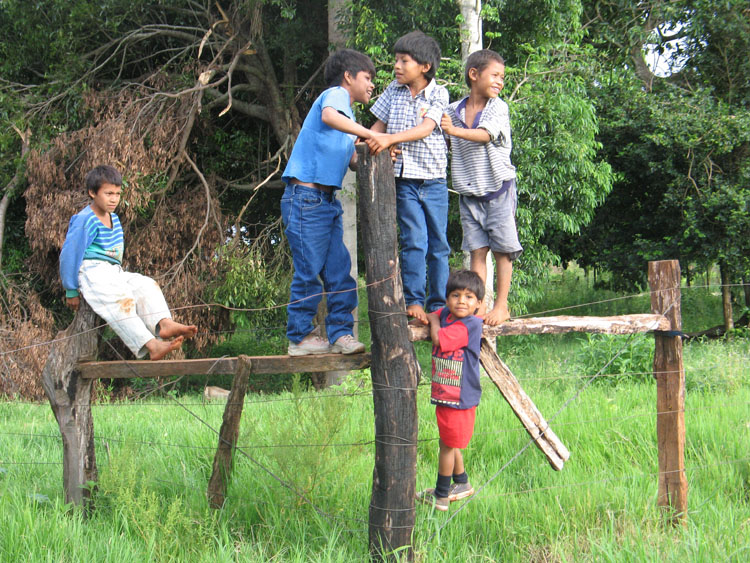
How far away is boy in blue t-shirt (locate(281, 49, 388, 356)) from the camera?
152 inches

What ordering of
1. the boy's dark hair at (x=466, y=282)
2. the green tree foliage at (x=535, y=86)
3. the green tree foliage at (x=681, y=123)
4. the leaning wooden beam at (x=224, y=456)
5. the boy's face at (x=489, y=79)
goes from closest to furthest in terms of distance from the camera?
the boy's dark hair at (x=466, y=282), the boy's face at (x=489, y=79), the leaning wooden beam at (x=224, y=456), the green tree foliage at (x=535, y=86), the green tree foliage at (x=681, y=123)

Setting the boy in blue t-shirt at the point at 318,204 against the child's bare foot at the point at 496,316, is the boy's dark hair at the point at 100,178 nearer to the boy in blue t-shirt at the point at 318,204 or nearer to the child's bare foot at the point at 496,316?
the boy in blue t-shirt at the point at 318,204

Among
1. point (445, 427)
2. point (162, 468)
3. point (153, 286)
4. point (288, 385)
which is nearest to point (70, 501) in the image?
point (162, 468)

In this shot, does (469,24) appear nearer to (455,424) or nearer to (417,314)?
(417,314)

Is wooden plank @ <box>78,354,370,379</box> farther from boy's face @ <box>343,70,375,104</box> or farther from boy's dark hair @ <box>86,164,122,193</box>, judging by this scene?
boy's face @ <box>343,70,375,104</box>

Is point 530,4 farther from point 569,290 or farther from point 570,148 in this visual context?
point 569,290

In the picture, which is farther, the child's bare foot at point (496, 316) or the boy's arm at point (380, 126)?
the boy's arm at point (380, 126)

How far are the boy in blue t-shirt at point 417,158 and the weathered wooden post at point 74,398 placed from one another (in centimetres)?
182

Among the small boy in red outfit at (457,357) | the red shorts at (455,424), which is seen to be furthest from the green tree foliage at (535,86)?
the red shorts at (455,424)

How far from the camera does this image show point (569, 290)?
18.6 metres

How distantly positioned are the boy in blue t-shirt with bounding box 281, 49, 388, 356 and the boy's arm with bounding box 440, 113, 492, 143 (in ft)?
1.62

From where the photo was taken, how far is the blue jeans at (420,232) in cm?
397

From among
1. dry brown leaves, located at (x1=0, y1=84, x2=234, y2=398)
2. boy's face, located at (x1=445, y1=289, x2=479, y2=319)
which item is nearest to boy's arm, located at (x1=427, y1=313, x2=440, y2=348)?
boy's face, located at (x1=445, y1=289, x2=479, y2=319)

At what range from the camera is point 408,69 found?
3.89 m
